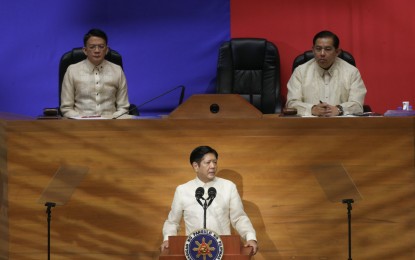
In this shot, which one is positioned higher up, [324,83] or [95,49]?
[95,49]

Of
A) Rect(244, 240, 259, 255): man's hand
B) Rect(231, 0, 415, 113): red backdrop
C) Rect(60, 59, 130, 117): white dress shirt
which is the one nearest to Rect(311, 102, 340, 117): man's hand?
Rect(244, 240, 259, 255): man's hand

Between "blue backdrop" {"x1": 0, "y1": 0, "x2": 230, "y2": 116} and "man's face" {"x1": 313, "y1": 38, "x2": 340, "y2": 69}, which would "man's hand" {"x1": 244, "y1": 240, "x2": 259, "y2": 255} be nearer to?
"man's face" {"x1": 313, "y1": 38, "x2": 340, "y2": 69}

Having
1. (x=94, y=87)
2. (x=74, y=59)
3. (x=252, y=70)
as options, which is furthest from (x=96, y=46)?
(x=252, y=70)

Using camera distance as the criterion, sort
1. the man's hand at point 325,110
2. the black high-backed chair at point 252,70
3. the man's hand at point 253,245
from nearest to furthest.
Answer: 1. the man's hand at point 253,245
2. the man's hand at point 325,110
3. the black high-backed chair at point 252,70

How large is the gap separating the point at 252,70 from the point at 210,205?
244cm

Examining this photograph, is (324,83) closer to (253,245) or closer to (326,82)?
(326,82)

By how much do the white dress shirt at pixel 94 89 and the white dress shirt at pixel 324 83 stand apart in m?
1.37

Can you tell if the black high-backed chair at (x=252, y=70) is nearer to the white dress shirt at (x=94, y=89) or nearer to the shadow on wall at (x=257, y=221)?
the white dress shirt at (x=94, y=89)

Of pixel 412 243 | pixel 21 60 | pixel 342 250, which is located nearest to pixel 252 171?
pixel 342 250

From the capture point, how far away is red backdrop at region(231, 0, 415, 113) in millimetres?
7789

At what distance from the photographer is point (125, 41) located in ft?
25.8

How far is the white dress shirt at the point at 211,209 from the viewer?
5.14 m

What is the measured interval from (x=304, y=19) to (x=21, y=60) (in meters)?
2.71

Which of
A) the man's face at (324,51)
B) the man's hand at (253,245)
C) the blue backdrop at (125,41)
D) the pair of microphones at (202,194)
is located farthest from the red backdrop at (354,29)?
the pair of microphones at (202,194)
